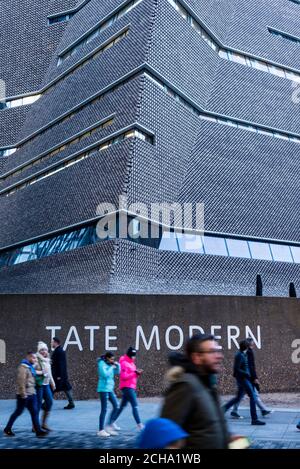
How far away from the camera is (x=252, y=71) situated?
115ft

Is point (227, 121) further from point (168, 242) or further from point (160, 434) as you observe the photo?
point (160, 434)

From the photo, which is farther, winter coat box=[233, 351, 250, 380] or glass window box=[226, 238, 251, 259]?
glass window box=[226, 238, 251, 259]

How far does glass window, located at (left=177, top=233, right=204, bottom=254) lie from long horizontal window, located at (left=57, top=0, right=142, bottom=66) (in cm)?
1434

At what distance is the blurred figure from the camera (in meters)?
3.01

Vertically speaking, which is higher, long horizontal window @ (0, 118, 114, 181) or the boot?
long horizontal window @ (0, 118, 114, 181)

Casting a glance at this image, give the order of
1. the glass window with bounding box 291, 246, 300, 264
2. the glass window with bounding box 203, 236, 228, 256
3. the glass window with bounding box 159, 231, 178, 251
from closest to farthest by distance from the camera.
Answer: the glass window with bounding box 159, 231, 178, 251 → the glass window with bounding box 203, 236, 228, 256 → the glass window with bounding box 291, 246, 300, 264

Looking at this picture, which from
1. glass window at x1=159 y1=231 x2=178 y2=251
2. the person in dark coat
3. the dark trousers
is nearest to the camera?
the dark trousers

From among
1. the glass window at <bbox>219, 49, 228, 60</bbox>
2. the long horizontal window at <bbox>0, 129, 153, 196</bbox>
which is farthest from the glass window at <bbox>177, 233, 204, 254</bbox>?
the glass window at <bbox>219, 49, 228, 60</bbox>

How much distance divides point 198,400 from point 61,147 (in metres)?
31.6

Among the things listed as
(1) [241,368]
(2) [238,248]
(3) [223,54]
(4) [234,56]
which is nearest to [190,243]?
(2) [238,248]

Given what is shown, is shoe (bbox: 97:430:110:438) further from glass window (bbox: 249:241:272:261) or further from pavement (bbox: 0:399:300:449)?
glass window (bbox: 249:241:272:261)

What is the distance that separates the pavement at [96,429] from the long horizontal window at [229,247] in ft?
45.8

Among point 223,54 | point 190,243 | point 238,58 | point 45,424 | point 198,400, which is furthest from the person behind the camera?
point 238,58

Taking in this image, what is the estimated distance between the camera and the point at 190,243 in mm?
27734
